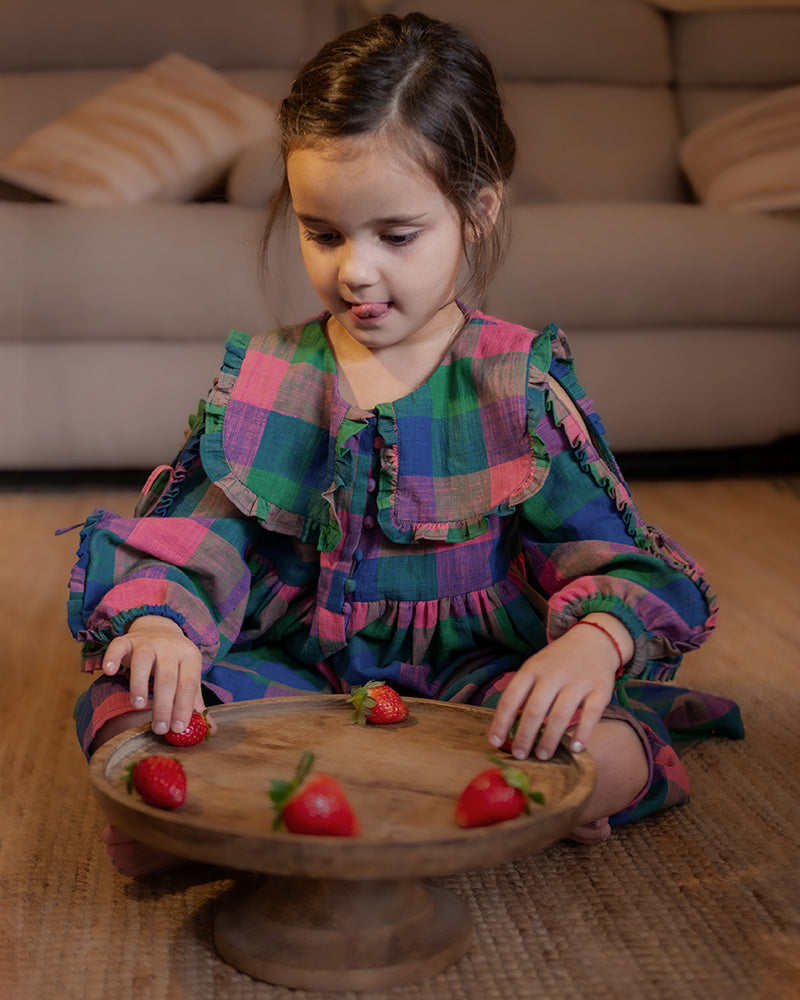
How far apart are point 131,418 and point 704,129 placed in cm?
123

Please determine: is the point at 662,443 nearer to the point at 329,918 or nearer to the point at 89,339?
the point at 89,339

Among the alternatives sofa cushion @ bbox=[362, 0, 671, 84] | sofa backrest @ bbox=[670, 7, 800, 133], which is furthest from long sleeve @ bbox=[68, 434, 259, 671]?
sofa backrest @ bbox=[670, 7, 800, 133]

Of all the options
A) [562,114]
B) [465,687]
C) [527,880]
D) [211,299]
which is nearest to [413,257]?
[465,687]

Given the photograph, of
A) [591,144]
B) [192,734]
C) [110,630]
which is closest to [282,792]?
[192,734]

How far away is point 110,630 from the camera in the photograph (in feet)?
2.51

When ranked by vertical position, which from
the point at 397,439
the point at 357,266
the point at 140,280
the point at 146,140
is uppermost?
the point at 357,266

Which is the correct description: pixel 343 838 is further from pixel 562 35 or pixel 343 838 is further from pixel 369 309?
pixel 562 35

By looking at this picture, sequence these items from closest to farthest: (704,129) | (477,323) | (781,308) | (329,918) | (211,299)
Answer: (329,918), (477,323), (211,299), (781,308), (704,129)

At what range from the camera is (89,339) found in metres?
1.87

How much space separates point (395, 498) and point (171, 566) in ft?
0.53

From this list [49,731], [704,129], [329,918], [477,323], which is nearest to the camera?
[329,918]

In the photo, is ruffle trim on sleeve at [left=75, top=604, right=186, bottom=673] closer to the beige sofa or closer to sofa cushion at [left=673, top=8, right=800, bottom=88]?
the beige sofa

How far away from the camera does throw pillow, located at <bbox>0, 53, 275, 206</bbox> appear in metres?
2.00

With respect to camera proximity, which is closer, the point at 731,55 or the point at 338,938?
the point at 338,938
